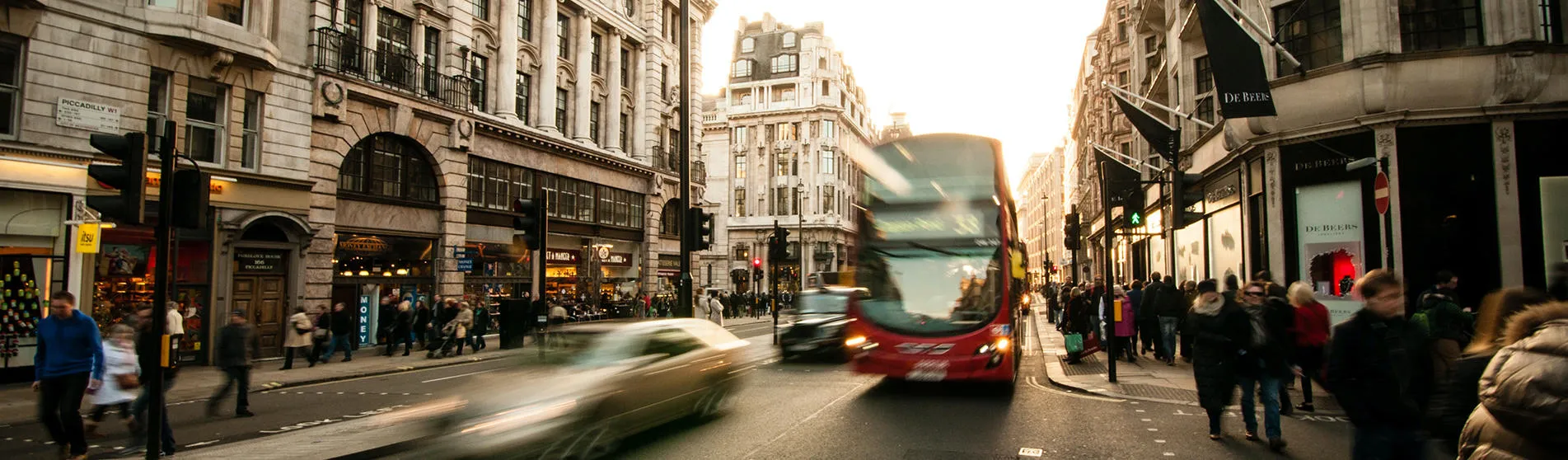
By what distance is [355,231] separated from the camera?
75.6 feet

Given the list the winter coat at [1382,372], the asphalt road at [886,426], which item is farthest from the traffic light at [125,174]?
the winter coat at [1382,372]

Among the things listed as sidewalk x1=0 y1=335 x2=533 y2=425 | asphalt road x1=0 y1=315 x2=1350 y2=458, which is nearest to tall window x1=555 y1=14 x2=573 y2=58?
sidewalk x1=0 y1=335 x2=533 y2=425

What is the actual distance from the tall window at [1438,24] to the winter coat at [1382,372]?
13814 mm

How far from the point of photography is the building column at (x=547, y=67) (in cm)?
3080

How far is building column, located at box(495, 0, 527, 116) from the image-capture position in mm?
28609

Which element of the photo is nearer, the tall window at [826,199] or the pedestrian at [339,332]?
the pedestrian at [339,332]

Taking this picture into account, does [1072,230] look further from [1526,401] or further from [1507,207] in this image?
[1526,401]

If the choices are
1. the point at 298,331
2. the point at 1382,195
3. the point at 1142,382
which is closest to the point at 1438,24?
the point at 1382,195

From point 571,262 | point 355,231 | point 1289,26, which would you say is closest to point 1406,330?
point 1289,26

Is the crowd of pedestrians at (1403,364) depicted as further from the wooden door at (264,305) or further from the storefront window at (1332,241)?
the wooden door at (264,305)

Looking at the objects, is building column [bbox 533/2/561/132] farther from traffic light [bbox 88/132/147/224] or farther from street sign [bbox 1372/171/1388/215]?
street sign [bbox 1372/171/1388/215]

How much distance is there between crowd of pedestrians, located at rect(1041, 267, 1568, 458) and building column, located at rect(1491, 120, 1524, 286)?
18.8 ft

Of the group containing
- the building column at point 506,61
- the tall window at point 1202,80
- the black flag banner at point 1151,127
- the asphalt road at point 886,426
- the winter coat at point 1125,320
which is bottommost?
the asphalt road at point 886,426

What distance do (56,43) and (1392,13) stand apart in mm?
25038
